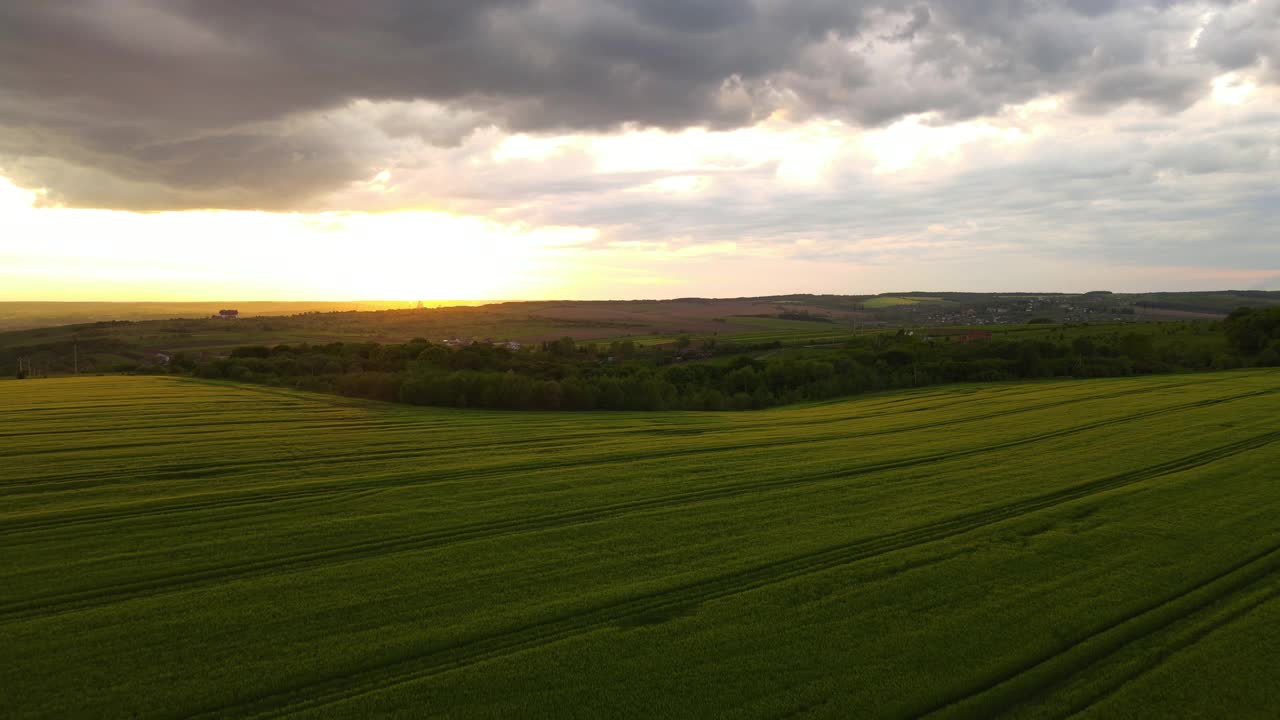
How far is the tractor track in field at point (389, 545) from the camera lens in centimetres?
1321

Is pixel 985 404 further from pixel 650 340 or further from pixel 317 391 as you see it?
pixel 650 340

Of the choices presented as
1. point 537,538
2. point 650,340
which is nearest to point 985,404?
point 537,538

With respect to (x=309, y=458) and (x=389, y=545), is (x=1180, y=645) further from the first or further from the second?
(x=309, y=458)

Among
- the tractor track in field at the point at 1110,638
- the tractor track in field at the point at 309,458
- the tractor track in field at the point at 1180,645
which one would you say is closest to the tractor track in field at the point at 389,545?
the tractor track in field at the point at 309,458

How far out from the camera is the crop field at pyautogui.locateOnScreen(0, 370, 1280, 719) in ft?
32.4

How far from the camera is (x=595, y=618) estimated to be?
1223 centimetres

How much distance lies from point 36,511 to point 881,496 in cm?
2335

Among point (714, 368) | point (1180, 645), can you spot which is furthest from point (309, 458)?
point (714, 368)

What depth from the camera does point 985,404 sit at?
4591cm

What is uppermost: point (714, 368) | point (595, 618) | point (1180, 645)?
point (1180, 645)

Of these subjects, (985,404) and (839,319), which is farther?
(839,319)

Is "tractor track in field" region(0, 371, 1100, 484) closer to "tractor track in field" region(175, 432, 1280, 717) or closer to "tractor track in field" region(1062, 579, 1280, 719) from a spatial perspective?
"tractor track in field" region(175, 432, 1280, 717)

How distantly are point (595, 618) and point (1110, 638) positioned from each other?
8205mm

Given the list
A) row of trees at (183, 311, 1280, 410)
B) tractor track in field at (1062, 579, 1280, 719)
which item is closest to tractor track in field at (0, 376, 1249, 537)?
tractor track in field at (1062, 579, 1280, 719)
